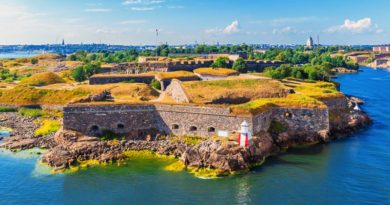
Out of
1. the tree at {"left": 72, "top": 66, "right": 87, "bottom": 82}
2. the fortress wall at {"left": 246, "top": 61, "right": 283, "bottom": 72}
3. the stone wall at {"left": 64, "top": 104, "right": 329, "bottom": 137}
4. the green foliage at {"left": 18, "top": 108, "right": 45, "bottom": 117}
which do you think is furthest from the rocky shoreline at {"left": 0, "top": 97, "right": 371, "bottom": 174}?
the fortress wall at {"left": 246, "top": 61, "right": 283, "bottom": 72}

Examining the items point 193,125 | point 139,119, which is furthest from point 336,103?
point 139,119

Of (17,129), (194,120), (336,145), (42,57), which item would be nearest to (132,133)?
(194,120)

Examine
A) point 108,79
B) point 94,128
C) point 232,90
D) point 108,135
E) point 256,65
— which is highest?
point 256,65

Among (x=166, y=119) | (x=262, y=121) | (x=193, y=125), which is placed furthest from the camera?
(x=166, y=119)

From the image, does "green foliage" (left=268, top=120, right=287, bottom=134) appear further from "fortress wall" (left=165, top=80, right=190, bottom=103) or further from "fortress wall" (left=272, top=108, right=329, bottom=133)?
"fortress wall" (left=165, top=80, right=190, bottom=103)

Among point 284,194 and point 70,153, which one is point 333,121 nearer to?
point 284,194

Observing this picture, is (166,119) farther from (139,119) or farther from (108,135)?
(108,135)
